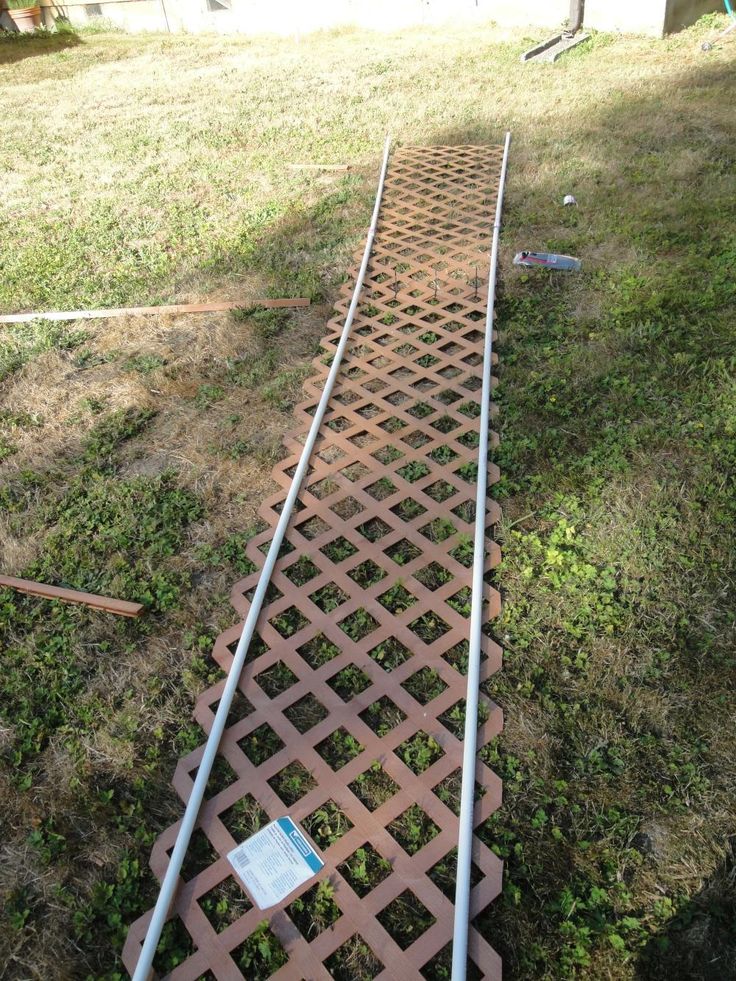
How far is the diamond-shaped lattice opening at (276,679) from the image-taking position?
2.51m

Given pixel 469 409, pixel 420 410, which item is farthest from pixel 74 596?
pixel 469 409

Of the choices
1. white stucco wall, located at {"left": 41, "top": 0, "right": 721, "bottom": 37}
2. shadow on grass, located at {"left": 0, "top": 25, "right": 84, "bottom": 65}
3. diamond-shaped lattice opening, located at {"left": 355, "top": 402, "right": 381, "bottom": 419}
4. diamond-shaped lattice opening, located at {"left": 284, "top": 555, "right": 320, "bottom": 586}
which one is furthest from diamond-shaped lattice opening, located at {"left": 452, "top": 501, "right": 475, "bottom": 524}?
shadow on grass, located at {"left": 0, "top": 25, "right": 84, "bottom": 65}

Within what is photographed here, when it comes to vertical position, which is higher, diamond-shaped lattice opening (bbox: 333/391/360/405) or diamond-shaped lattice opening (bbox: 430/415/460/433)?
diamond-shaped lattice opening (bbox: 333/391/360/405)

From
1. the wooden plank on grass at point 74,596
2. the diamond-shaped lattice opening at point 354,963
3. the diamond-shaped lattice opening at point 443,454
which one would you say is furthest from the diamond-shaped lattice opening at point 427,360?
the diamond-shaped lattice opening at point 354,963

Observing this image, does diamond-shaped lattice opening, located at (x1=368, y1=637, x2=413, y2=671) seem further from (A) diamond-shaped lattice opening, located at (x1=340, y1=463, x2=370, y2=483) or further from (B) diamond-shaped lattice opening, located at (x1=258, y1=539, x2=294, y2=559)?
(A) diamond-shaped lattice opening, located at (x1=340, y1=463, x2=370, y2=483)

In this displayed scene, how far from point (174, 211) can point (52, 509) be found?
4.10 meters

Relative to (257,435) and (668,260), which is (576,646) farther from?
(668,260)

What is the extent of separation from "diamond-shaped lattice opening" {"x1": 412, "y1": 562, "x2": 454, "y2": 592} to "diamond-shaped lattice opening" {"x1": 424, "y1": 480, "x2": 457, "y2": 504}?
0.40 m

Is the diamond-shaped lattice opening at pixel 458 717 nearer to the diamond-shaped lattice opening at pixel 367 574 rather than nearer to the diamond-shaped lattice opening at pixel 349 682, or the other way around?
the diamond-shaped lattice opening at pixel 349 682

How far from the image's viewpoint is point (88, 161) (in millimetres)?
7672

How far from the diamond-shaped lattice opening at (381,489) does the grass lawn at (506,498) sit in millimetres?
587

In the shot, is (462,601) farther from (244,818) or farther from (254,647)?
(244,818)

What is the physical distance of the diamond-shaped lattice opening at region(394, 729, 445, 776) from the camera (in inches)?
88.4

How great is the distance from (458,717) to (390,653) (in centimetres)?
38
